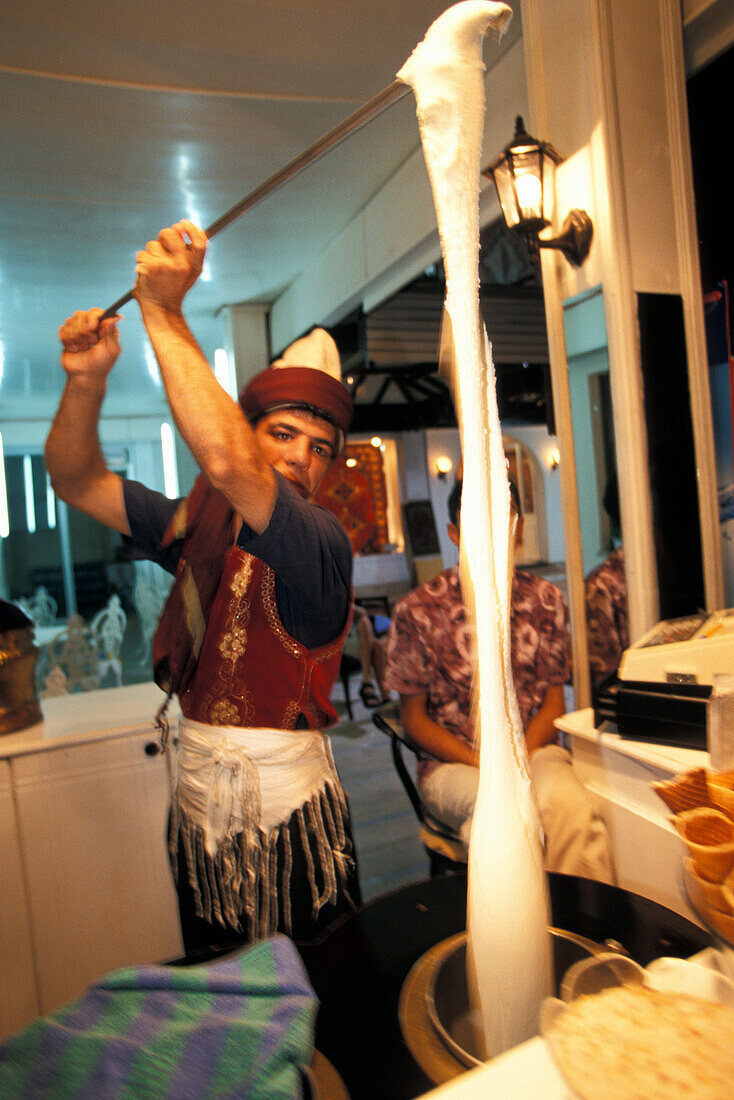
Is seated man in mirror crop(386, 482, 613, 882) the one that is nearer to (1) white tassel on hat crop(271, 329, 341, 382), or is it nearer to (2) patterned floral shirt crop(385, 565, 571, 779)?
(2) patterned floral shirt crop(385, 565, 571, 779)

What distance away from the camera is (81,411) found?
150 centimetres

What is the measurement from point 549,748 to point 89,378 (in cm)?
152

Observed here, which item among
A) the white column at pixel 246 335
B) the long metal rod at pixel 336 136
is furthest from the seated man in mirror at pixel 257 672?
the white column at pixel 246 335

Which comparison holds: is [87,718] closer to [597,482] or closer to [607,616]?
[607,616]

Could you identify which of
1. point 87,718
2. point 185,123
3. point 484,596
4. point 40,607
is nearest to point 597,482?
point 484,596

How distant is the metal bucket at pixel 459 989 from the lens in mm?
676

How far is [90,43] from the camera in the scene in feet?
7.90

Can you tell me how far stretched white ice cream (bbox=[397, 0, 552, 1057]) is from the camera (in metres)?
0.65

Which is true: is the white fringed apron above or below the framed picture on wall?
below

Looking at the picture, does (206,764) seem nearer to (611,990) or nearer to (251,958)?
(251,958)

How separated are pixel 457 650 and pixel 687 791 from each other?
1383 mm

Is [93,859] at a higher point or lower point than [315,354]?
lower

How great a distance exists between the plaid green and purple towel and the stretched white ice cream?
0.19 m

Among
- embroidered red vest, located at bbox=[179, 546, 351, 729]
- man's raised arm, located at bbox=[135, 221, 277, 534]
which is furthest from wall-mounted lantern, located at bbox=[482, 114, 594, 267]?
embroidered red vest, located at bbox=[179, 546, 351, 729]
